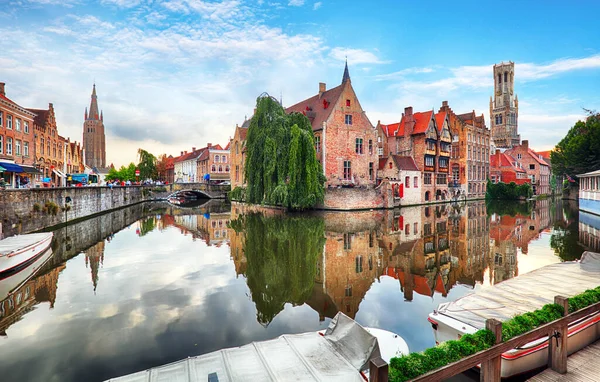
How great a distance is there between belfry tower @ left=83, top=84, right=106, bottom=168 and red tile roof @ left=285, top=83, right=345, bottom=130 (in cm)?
10046

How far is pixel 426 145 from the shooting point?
4241 centimetres

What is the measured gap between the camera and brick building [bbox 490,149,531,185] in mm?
57059

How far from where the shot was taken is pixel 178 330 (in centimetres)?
720

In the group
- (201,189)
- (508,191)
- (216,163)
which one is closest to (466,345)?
(201,189)

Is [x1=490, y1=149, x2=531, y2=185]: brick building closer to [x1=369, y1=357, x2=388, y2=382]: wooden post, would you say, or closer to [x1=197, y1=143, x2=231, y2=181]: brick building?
[x1=197, y1=143, x2=231, y2=181]: brick building

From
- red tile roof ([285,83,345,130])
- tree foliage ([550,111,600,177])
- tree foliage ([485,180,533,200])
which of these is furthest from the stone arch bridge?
tree foliage ([550,111,600,177])

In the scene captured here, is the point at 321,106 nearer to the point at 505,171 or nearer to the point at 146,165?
the point at 505,171

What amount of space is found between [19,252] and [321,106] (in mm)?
32718

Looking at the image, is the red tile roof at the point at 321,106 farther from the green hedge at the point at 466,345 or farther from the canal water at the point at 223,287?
the green hedge at the point at 466,345

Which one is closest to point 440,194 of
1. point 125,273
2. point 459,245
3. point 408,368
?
point 459,245

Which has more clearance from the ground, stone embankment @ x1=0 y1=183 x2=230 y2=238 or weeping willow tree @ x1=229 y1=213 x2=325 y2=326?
stone embankment @ x1=0 y1=183 x2=230 y2=238

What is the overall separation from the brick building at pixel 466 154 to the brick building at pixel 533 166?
14.5 metres

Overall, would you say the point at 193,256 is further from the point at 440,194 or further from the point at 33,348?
the point at 440,194

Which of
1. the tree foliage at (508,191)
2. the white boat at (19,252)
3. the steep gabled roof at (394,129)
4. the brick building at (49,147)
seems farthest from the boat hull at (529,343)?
the tree foliage at (508,191)
